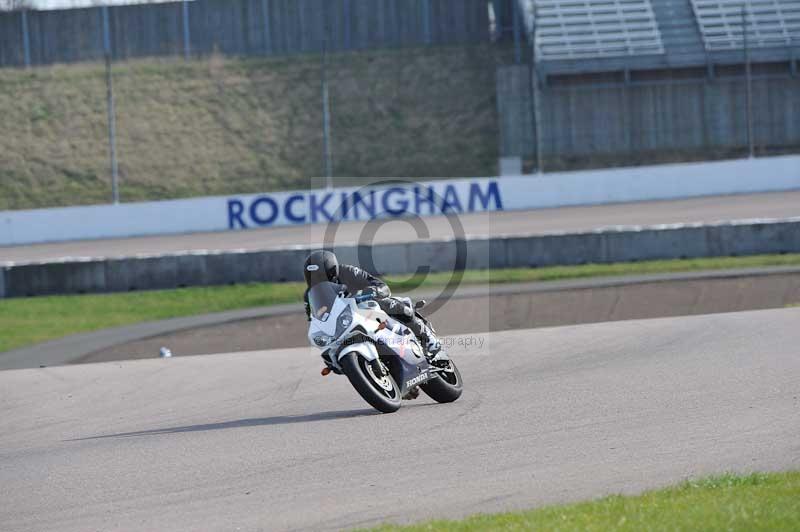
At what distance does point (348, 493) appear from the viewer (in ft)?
23.5

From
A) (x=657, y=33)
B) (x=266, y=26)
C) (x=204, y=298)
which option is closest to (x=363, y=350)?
(x=204, y=298)

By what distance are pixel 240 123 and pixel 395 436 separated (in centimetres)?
3919

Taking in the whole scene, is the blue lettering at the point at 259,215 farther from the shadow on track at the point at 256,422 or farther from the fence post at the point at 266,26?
the shadow on track at the point at 256,422

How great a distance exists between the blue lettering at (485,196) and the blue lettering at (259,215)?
5.84 m

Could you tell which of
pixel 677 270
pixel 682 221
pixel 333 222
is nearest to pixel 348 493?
pixel 677 270

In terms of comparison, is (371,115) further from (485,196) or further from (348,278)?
(348,278)

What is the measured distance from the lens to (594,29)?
45.0 meters

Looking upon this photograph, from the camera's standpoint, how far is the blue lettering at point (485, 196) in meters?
36.2

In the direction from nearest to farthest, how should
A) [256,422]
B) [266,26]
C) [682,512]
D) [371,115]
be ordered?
[682,512], [256,422], [371,115], [266,26]

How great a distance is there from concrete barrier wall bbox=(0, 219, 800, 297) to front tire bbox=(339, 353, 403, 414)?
1559 centimetres

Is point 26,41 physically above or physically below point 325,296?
above

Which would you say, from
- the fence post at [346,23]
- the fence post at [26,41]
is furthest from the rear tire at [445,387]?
the fence post at [26,41]

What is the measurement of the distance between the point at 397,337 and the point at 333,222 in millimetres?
25498

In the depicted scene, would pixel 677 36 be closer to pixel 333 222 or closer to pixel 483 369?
pixel 333 222
